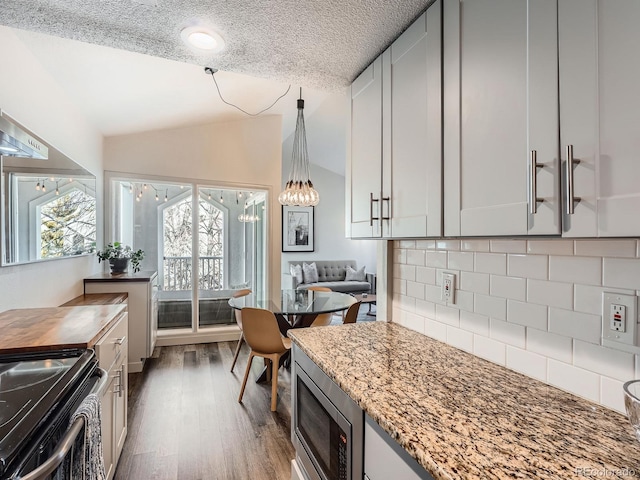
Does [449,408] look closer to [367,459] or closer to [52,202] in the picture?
[367,459]

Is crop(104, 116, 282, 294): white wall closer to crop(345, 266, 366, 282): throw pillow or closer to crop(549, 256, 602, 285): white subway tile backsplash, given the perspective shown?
crop(345, 266, 366, 282): throw pillow

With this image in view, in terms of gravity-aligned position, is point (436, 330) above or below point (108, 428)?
above

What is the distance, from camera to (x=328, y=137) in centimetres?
614

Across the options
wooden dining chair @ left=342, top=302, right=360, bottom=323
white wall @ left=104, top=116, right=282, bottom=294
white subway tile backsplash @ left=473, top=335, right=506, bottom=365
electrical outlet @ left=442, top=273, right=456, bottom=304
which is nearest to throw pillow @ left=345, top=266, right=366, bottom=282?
white wall @ left=104, top=116, right=282, bottom=294

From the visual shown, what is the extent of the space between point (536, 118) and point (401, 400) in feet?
2.71

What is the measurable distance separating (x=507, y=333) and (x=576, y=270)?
318 mm

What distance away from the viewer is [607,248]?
875 mm

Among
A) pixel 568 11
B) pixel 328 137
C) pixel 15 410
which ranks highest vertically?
pixel 328 137

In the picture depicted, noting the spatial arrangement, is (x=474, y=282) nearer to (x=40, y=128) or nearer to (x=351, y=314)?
(x=351, y=314)

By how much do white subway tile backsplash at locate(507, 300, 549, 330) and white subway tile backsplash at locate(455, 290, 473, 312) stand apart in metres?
0.16

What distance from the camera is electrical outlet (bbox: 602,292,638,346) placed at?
2.68ft

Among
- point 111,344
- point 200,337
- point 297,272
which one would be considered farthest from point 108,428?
point 297,272

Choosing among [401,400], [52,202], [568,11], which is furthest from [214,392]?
[568,11]

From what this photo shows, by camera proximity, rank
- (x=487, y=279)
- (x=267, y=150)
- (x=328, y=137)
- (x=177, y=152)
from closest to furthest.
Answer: (x=487, y=279) → (x=177, y=152) → (x=267, y=150) → (x=328, y=137)
